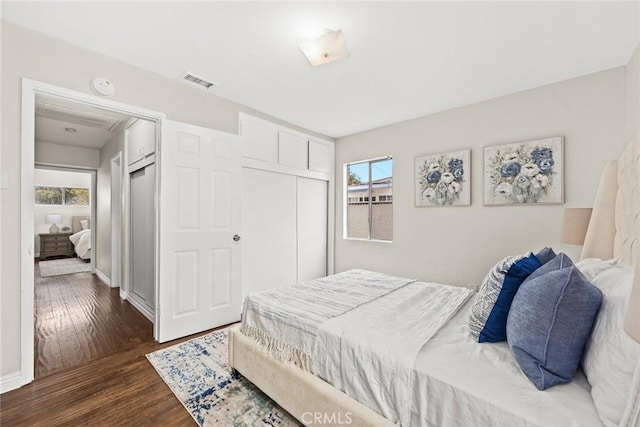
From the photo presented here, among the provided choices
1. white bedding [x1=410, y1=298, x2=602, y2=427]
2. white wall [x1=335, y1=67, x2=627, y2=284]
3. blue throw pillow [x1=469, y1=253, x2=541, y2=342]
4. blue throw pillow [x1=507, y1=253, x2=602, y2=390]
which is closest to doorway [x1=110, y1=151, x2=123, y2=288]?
white wall [x1=335, y1=67, x2=627, y2=284]

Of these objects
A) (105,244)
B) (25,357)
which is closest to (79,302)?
(105,244)

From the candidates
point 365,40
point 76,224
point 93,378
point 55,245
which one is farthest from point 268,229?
point 76,224

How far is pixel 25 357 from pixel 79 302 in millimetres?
2165

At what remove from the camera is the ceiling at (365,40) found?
5.92 feet

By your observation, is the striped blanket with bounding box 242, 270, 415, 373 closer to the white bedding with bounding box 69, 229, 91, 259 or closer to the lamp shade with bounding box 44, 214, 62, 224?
the white bedding with bounding box 69, 229, 91, 259

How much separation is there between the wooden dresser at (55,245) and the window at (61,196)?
36.5 inches

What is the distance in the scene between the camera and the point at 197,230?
291 cm

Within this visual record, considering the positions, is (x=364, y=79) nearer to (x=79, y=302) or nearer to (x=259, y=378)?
(x=259, y=378)

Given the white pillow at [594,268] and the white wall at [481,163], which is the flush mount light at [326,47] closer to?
the white wall at [481,163]

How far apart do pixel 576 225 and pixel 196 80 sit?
3602mm

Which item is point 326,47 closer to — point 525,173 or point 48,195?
point 525,173

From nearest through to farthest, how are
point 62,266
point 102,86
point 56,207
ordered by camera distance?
point 102,86, point 62,266, point 56,207

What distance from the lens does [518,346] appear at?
109cm

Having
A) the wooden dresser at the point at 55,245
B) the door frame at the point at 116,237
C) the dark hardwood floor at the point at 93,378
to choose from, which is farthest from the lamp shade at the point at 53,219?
the dark hardwood floor at the point at 93,378
